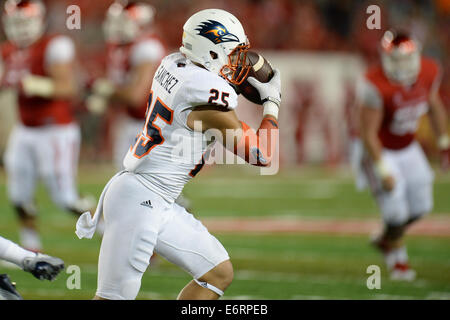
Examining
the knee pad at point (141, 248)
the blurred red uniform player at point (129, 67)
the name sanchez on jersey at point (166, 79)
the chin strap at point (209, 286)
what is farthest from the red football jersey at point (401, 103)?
the knee pad at point (141, 248)

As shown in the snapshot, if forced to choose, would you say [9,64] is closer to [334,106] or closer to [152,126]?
[152,126]

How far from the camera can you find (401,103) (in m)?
6.20

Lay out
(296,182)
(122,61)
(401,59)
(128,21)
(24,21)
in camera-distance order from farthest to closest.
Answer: (296,182)
(122,61)
(128,21)
(24,21)
(401,59)

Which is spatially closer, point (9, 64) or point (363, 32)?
point (9, 64)

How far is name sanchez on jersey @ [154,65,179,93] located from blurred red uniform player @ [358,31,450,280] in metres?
2.70

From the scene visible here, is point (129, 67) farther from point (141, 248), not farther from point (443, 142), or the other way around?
point (141, 248)

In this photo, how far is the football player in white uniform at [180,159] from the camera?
3.59 m

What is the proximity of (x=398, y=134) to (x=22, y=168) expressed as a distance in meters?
3.03

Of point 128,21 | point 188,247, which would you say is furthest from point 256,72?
point 128,21

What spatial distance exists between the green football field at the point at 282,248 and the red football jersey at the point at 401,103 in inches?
40.8

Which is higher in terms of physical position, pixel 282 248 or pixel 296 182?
pixel 296 182
